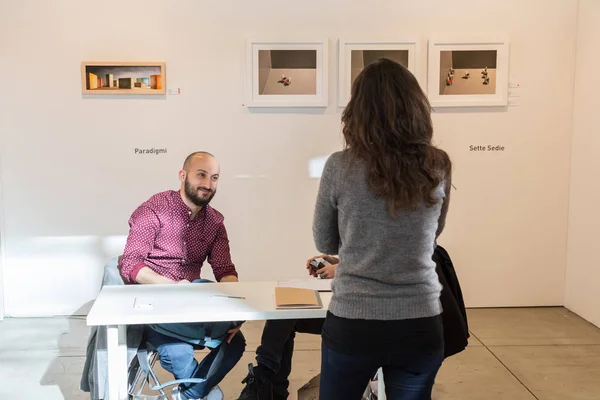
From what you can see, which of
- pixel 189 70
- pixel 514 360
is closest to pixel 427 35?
pixel 189 70

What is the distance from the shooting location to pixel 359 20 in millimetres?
4531

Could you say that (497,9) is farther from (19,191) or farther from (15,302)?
(15,302)

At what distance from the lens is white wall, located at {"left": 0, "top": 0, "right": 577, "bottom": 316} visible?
4.44m

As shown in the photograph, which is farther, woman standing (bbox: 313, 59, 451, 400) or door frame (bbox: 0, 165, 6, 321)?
door frame (bbox: 0, 165, 6, 321)

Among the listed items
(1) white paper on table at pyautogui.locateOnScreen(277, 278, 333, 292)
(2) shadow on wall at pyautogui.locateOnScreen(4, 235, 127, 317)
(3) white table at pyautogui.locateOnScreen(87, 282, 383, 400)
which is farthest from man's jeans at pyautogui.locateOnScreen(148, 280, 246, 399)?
(2) shadow on wall at pyautogui.locateOnScreen(4, 235, 127, 317)

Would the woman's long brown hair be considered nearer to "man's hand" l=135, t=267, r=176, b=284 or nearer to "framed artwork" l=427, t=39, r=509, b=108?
"man's hand" l=135, t=267, r=176, b=284

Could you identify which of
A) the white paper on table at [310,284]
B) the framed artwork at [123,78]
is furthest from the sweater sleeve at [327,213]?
the framed artwork at [123,78]

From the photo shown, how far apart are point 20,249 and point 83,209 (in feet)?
1.83

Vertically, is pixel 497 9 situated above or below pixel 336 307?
above

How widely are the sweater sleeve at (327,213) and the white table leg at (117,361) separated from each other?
96cm

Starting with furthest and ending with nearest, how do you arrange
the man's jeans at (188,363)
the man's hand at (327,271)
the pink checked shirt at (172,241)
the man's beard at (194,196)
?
the man's beard at (194,196) < the pink checked shirt at (172,241) < the man's hand at (327,271) < the man's jeans at (188,363)

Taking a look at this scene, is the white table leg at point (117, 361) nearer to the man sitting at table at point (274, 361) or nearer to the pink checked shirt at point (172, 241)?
the pink checked shirt at point (172, 241)

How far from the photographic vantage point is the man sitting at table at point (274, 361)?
2.75 m

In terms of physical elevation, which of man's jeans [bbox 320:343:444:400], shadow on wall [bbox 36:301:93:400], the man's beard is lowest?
shadow on wall [bbox 36:301:93:400]
